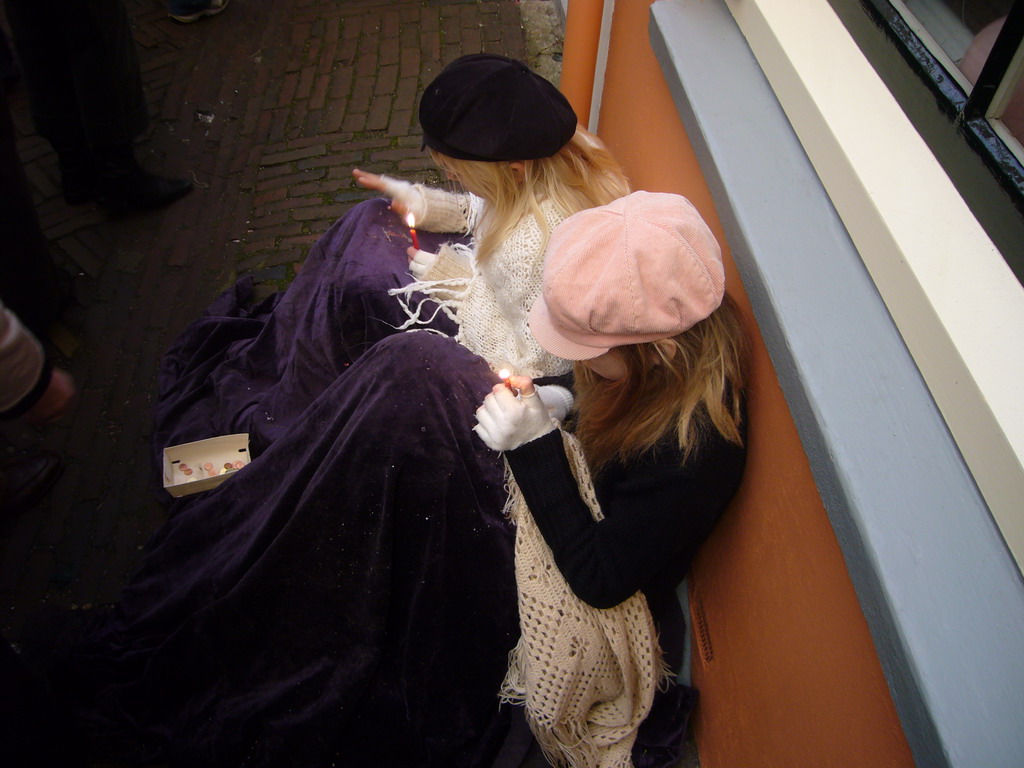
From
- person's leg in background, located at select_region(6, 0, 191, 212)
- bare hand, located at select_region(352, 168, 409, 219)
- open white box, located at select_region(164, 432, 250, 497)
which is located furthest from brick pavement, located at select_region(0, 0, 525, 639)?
bare hand, located at select_region(352, 168, 409, 219)

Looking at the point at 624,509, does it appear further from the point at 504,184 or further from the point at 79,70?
the point at 79,70

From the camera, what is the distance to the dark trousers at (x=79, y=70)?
3020 mm

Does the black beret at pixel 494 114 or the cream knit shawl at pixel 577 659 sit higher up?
the black beret at pixel 494 114

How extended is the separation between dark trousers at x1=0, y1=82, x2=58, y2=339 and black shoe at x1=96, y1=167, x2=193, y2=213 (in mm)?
652

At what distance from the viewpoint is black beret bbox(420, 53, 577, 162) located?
2.01 meters

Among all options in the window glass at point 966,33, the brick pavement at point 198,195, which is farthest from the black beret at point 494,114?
the brick pavement at point 198,195

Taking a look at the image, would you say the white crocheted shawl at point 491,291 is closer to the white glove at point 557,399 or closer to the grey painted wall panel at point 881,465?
the white glove at point 557,399

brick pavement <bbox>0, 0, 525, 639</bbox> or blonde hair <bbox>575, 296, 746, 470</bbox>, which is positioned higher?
blonde hair <bbox>575, 296, 746, 470</bbox>

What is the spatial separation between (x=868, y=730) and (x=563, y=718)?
2.66ft

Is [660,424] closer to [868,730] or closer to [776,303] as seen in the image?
[776,303]

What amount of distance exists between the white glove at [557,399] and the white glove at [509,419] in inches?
13.0

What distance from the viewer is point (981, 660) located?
0.95 metres

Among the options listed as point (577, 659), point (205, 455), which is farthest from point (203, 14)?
point (577, 659)

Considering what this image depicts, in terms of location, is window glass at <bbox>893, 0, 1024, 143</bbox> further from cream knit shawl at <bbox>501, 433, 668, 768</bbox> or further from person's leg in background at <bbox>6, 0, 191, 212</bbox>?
person's leg in background at <bbox>6, 0, 191, 212</bbox>
